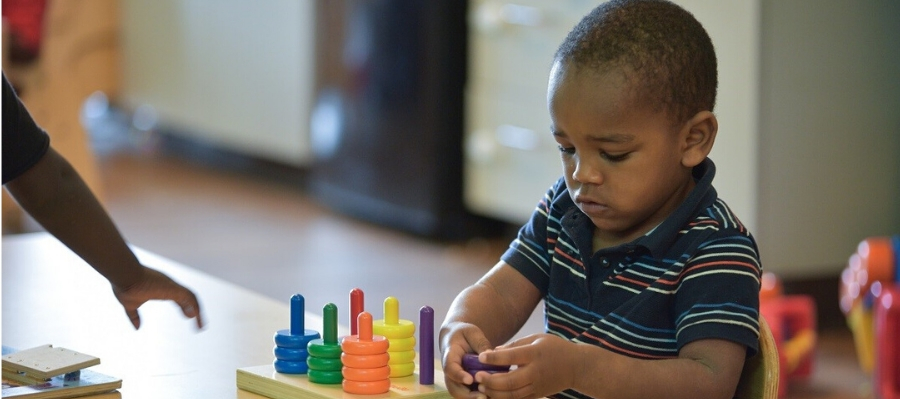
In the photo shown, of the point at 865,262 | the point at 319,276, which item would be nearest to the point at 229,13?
the point at 319,276

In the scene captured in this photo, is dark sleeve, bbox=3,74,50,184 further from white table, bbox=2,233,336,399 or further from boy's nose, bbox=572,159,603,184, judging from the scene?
boy's nose, bbox=572,159,603,184

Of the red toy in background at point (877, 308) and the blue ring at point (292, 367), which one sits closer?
the blue ring at point (292, 367)

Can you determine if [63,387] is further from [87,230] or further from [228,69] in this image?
[228,69]

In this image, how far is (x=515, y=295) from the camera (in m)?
1.14

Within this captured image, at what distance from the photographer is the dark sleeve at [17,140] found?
1125mm

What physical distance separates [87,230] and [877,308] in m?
1.51

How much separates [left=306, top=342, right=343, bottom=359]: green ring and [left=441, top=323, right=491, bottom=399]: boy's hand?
0.26 feet

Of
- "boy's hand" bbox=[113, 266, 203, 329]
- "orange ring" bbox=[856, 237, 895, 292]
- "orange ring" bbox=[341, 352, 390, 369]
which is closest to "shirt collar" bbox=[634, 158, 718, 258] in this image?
"orange ring" bbox=[341, 352, 390, 369]

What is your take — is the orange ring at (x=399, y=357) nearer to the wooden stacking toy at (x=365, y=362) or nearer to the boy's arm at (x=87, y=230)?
the wooden stacking toy at (x=365, y=362)

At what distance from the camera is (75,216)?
1.17 m

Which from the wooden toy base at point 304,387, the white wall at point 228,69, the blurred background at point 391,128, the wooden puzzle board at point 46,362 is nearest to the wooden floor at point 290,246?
the blurred background at point 391,128

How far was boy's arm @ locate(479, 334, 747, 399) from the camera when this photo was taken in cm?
87

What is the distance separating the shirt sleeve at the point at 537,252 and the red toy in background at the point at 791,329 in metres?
1.30

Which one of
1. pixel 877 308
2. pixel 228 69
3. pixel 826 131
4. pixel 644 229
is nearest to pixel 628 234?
pixel 644 229
